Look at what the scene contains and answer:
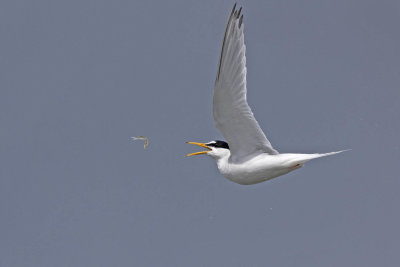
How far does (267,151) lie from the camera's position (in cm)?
1220

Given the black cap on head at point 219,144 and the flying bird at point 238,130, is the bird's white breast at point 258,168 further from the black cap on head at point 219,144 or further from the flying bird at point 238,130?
the black cap on head at point 219,144

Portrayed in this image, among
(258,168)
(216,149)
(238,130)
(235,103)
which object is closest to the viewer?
(235,103)

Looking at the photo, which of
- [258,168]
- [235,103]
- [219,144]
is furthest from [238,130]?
[219,144]

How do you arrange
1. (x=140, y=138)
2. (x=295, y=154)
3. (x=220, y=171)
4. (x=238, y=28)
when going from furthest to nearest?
(x=140, y=138) → (x=220, y=171) → (x=295, y=154) → (x=238, y=28)

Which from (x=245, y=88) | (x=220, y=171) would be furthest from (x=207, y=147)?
(x=245, y=88)

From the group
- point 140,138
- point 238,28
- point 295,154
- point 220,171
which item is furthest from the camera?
point 140,138

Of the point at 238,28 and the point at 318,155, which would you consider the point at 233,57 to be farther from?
the point at 318,155

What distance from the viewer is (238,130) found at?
1188cm

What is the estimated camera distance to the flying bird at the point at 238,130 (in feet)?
35.5

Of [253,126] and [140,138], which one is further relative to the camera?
[140,138]

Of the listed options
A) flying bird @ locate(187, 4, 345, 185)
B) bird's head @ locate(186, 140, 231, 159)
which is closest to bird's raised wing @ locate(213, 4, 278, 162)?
flying bird @ locate(187, 4, 345, 185)

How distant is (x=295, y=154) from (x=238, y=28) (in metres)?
2.54

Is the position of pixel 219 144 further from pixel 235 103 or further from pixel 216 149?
pixel 235 103

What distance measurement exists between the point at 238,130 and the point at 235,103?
26.3 inches
